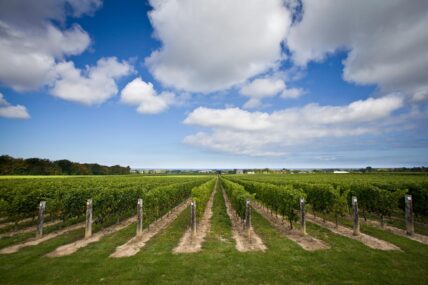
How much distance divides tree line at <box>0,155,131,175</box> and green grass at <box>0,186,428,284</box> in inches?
3454

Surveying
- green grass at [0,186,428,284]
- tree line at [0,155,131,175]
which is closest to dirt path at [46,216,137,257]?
green grass at [0,186,428,284]

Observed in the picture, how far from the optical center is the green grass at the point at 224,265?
6988 millimetres

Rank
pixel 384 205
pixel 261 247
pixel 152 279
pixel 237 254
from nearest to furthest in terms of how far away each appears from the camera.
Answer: pixel 152 279, pixel 237 254, pixel 261 247, pixel 384 205

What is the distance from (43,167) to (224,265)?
101577 millimetres

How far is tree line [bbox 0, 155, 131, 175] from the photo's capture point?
7525 cm

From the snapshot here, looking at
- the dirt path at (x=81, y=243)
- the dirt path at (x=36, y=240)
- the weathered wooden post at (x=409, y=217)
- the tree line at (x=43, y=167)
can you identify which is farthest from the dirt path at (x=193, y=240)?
the tree line at (x=43, y=167)

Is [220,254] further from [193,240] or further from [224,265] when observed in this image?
[193,240]

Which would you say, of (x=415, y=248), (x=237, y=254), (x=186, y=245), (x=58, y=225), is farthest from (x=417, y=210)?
(x=58, y=225)

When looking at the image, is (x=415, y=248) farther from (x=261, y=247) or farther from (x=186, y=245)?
(x=186, y=245)

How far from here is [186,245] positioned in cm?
1066

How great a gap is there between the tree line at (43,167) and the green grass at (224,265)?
8773 centimetres

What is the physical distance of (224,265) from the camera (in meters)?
8.14

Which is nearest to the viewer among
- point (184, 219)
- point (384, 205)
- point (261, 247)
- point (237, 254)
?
point (237, 254)

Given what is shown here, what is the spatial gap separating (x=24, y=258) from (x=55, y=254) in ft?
3.33
